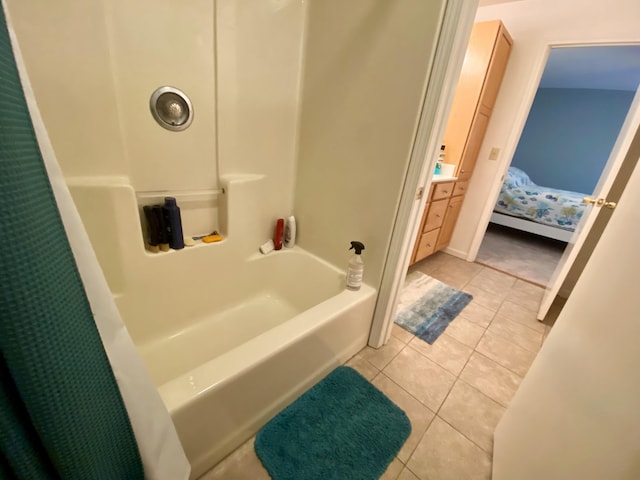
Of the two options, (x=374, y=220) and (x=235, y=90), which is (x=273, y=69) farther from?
(x=374, y=220)

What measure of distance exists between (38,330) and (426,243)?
2.33 meters

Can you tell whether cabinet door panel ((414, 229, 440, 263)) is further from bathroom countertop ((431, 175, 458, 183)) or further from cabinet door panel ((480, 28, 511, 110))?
cabinet door panel ((480, 28, 511, 110))

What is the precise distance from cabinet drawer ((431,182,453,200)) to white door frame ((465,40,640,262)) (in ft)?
1.69

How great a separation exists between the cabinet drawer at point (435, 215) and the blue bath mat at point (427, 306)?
0.46 meters

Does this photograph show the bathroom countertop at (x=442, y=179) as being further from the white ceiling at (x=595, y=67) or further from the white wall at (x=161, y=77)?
the white wall at (x=161, y=77)

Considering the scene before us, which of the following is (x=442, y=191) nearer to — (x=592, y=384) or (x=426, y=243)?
(x=426, y=243)

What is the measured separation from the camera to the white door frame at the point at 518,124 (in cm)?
197

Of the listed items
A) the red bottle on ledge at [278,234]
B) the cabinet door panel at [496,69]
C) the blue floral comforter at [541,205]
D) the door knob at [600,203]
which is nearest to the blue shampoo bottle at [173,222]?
the red bottle on ledge at [278,234]

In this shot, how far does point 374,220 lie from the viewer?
1245 mm

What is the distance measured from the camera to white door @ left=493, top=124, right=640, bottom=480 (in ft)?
1.58

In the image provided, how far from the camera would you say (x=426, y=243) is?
2246 mm

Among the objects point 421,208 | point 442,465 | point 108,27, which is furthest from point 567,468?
point 108,27

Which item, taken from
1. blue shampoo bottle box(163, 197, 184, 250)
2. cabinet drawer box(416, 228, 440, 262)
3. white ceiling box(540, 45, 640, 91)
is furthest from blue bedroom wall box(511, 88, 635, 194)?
blue shampoo bottle box(163, 197, 184, 250)

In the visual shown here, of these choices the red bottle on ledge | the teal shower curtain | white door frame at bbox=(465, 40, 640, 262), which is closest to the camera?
the teal shower curtain
